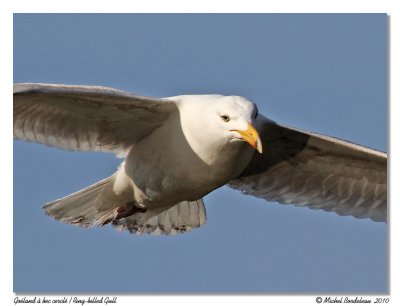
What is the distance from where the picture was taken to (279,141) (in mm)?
12398

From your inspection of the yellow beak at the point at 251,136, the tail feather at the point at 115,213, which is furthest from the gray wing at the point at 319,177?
the yellow beak at the point at 251,136

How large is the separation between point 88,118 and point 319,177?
8.49ft

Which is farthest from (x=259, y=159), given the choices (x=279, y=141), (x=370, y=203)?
(x=370, y=203)

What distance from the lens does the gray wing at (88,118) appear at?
37.4ft

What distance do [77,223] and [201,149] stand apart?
218 cm

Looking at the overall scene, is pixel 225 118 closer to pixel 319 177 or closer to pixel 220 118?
pixel 220 118

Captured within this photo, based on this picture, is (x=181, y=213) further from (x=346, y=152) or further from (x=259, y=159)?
(x=346, y=152)

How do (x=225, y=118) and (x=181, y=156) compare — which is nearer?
(x=225, y=118)

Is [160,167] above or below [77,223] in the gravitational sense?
above

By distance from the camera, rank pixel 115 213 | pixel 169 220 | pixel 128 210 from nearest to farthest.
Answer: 1. pixel 128 210
2. pixel 115 213
3. pixel 169 220

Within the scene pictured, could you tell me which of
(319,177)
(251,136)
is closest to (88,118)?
Result: (251,136)

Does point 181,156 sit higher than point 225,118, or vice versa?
point 225,118

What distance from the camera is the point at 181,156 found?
11477 millimetres

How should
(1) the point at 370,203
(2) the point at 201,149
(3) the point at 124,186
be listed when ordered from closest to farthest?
(2) the point at 201,149
(3) the point at 124,186
(1) the point at 370,203
